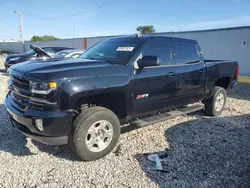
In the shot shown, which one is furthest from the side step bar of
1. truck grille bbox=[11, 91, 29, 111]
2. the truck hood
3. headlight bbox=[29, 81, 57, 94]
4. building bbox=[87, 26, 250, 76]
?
building bbox=[87, 26, 250, 76]

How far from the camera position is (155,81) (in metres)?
4.24

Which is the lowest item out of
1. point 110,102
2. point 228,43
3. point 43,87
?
point 110,102

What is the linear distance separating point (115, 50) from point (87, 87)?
1316 millimetres

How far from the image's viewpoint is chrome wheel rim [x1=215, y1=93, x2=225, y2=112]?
19.9ft

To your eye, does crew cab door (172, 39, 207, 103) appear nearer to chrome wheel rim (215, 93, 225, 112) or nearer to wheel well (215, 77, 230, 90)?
chrome wheel rim (215, 93, 225, 112)

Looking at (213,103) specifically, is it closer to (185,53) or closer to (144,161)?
(185,53)

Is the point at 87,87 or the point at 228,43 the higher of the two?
the point at 228,43

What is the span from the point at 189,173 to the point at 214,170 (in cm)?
39

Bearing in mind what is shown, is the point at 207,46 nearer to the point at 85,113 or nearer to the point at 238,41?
the point at 238,41

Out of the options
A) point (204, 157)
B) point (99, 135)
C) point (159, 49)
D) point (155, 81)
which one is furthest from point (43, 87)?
point (204, 157)

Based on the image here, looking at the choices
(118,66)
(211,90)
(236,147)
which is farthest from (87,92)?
(211,90)

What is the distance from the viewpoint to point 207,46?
15133 mm

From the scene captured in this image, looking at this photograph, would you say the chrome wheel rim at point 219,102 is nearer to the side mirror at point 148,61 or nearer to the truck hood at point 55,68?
the side mirror at point 148,61

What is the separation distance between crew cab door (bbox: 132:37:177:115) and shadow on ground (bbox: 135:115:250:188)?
30.7 inches
